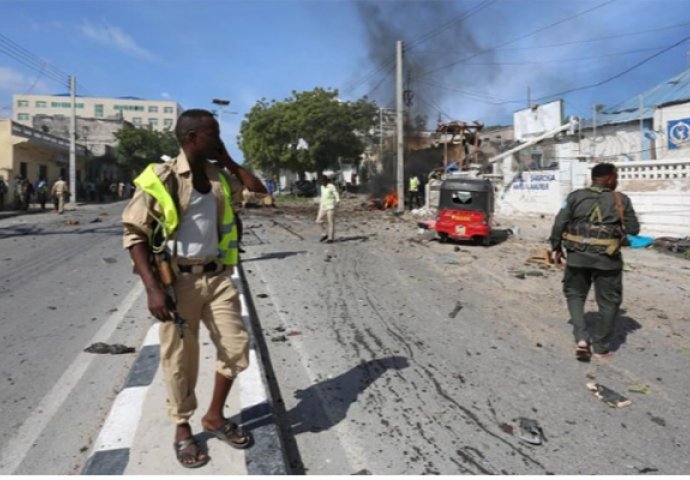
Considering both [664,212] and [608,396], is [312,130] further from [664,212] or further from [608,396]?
[608,396]

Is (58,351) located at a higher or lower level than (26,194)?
lower

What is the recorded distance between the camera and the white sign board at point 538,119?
23.9m

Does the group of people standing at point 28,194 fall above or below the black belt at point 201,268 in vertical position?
above

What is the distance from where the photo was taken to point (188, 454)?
2.81m

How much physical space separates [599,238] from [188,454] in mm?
3830

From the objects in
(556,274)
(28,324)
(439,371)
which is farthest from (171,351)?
(556,274)

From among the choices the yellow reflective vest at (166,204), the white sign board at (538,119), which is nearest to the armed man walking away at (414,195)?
the white sign board at (538,119)

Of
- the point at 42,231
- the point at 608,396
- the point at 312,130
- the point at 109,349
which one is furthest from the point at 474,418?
the point at 312,130

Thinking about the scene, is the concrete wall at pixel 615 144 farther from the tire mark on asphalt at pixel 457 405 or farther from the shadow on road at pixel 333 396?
the shadow on road at pixel 333 396

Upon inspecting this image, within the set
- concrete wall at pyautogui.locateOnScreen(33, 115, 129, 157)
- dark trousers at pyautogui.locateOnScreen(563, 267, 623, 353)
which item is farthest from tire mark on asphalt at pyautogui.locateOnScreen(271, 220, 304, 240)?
concrete wall at pyautogui.locateOnScreen(33, 115, 129, 157)

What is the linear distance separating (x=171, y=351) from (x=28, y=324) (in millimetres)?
4036

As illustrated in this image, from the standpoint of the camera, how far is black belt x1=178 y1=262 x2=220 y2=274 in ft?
9.20

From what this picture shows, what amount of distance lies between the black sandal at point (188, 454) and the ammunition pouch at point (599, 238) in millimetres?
3690

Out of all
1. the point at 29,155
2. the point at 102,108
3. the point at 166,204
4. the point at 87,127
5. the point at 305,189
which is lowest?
the point at 166,204
